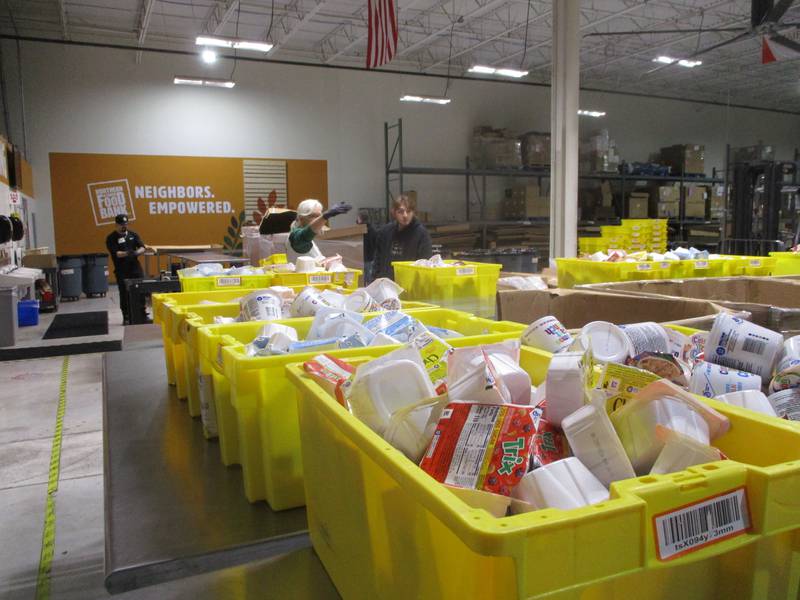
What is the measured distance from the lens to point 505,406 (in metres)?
0.67

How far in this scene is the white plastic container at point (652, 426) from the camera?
2.32 ft

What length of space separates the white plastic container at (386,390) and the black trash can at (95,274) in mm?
10427

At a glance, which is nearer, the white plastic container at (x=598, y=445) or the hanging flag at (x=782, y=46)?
the white plastic container at (x=598, y=445)

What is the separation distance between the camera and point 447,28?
10.4 m

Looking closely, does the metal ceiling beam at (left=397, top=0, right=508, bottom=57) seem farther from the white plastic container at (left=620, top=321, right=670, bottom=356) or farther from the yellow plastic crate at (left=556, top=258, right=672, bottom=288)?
the white plastic container at (left=620, top=321, right=670, bottom=356)

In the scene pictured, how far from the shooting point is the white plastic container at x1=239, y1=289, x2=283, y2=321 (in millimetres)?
1612

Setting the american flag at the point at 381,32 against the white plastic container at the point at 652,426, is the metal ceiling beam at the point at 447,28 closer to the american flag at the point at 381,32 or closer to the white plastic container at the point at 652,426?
the american flag at the point at 381,32

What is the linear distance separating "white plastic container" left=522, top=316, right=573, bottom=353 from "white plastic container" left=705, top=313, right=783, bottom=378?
289mm

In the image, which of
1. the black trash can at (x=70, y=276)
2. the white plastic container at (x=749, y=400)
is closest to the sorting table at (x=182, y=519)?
the white plastic container at (x=749, y=400)

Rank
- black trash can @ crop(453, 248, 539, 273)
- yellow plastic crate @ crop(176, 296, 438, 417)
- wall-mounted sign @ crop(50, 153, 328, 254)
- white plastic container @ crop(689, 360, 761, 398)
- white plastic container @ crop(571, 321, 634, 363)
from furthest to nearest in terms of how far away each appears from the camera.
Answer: wall-mounted sign @ crop(50, 153, 328, 254), black trash can @ crop(453, 248, 539, 273), yellow plastic crate @ crop(176, 296, 438, 417), white plastic container @ crop(571, 321, 634, 363), white plastic container @ crop(689, 360, 761, 398)

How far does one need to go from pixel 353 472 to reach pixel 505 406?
207 mm

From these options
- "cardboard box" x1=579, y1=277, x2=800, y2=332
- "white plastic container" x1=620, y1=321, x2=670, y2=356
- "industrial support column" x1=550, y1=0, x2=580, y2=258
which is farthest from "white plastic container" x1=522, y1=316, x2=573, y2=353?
"industrial support column" x1=550, y1=0, x2=580, y2=258

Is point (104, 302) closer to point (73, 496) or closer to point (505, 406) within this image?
point (73, 496)

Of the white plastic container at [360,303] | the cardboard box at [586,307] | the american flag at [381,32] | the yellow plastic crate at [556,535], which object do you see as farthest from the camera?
the american flag at [381,32]
